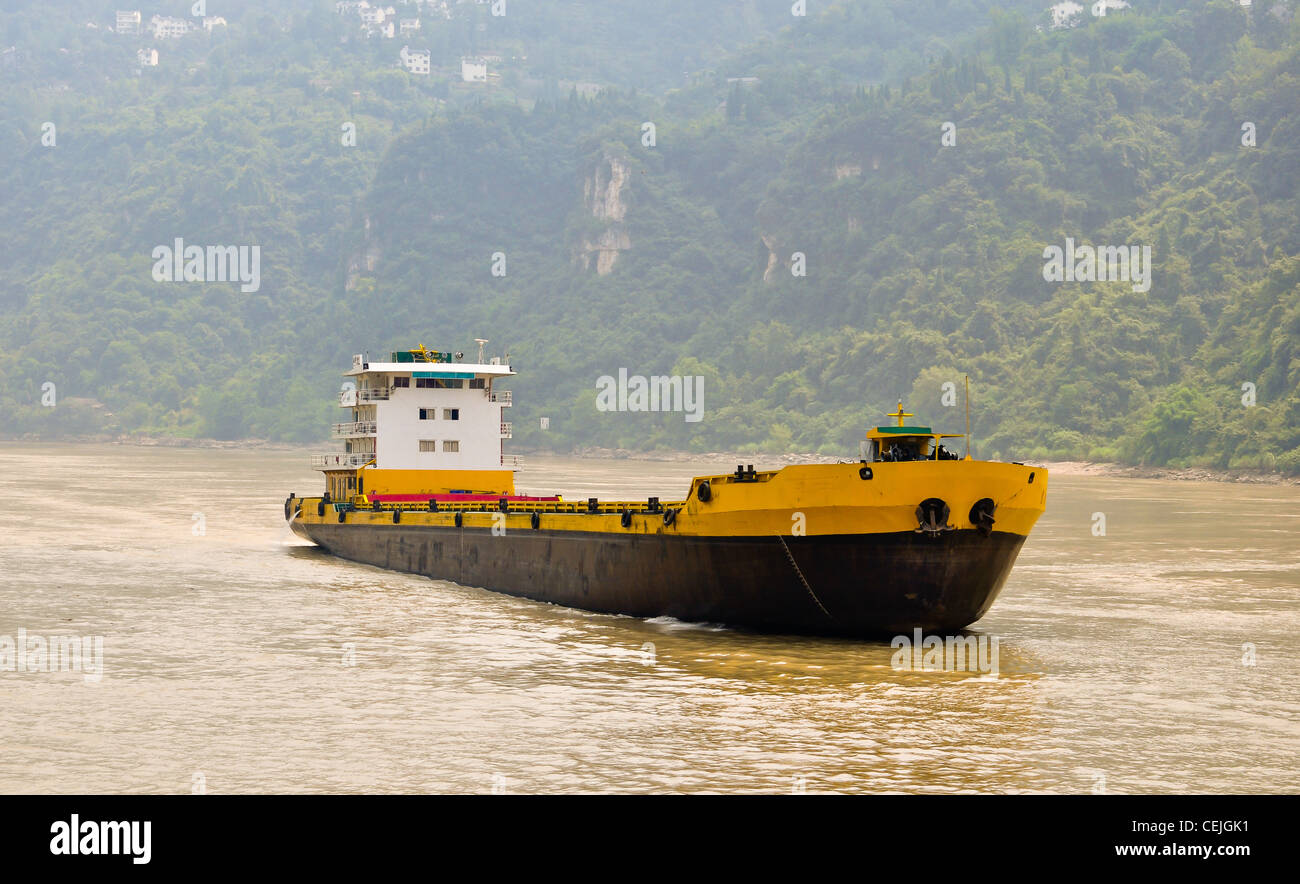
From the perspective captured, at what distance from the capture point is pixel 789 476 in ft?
83.0

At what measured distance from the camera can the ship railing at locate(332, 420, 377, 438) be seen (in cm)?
4369

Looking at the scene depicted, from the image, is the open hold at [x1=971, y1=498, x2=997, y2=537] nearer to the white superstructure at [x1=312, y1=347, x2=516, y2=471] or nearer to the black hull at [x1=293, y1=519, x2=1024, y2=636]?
the black hull at [x1=293, y1=519, x2=1024, y2=636]

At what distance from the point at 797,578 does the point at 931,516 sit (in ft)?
9.18

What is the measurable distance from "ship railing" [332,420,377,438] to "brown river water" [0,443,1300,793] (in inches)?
199

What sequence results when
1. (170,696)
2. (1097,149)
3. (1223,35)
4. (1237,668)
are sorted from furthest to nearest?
(1223,35) < (1097,149) < (1237,668) < (170,696)

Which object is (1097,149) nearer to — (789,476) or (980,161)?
(980,161)

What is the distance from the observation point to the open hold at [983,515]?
81.4 feet

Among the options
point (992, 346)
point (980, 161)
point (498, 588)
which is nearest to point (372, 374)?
point (498, 588)

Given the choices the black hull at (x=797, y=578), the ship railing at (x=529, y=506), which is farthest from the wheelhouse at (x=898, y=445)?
the ship railing at (x=529, y=506)

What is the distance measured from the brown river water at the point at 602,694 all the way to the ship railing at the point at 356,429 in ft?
16.6

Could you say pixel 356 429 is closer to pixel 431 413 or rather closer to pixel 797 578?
pixel 431 413

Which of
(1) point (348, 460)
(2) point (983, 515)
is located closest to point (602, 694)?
(2) point (983, 515)

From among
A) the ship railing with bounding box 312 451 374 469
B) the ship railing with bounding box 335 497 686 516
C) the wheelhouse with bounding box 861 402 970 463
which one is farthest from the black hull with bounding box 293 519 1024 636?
the ship railing with bounding box 312 451 374 469
